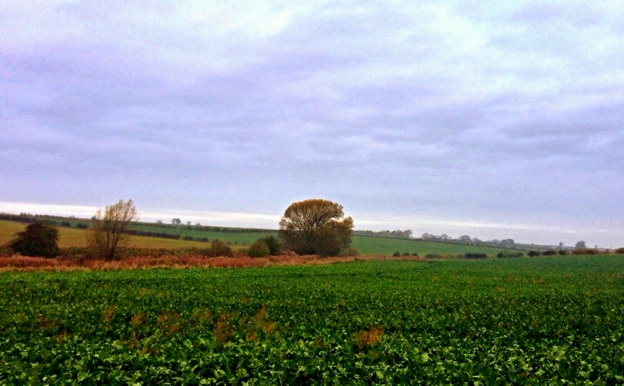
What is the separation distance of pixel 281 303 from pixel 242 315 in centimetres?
243

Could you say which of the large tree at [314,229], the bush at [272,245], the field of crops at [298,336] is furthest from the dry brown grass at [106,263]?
the large tree at [314,229]

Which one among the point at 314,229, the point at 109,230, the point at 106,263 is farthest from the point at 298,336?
the point at 314,229

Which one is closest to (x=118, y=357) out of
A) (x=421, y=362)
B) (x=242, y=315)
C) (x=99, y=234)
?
(x=421, y=362)

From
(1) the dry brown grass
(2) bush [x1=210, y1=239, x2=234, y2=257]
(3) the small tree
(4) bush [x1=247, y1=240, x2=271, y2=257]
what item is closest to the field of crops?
(1) the dry brown grass

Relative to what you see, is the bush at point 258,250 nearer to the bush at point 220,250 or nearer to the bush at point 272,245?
the bush at point 220,250

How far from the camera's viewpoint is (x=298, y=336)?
12586 mm

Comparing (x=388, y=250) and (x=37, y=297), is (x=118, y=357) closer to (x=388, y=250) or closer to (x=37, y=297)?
(x=37, y=297)

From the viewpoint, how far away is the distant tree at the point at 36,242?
153ft

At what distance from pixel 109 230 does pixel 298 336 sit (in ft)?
137

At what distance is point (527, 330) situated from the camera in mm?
14039

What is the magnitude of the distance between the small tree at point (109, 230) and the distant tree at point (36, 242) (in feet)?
15.5

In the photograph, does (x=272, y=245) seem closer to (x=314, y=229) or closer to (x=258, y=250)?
(x=258, y=250)

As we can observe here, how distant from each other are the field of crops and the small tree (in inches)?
954

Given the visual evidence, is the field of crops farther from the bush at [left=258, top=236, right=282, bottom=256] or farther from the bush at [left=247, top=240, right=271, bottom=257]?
the bush at [left=258, top=236, right=282, bottom=256]
